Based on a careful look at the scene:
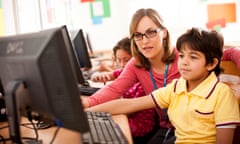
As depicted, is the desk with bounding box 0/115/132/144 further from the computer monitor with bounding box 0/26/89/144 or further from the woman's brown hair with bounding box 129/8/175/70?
the woman's brown hair with bounding box 129/8/175/70

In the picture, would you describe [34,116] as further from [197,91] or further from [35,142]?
[197,91]

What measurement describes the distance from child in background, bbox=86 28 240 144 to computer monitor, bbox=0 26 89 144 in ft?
1.80

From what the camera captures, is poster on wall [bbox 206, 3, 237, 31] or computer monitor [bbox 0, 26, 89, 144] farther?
poster on wall [bbox 206, 3, 237, 31]

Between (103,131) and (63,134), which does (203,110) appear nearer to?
(103,131)

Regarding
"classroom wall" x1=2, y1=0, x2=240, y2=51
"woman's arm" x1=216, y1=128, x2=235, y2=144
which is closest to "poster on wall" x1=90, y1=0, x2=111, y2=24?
"classroom wall" x1=2, y1=0, x2=240, y2=51

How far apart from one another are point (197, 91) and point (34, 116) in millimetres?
692

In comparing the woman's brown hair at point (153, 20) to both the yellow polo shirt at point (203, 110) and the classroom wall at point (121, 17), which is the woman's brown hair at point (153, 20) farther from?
the classroom wall at point (121, 17)

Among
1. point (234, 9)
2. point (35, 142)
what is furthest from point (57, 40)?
point (234, 9)

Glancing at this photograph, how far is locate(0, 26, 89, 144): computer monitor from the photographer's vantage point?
2.77ft

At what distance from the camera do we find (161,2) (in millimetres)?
5238

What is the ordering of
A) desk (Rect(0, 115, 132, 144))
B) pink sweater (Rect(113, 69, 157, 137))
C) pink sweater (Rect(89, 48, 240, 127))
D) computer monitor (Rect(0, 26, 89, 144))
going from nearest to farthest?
1. computer monitor (Rect(0, 26, 89, 144))
2. desk (Rect(0, 115, 132, 144))
3. pink sweater (Rect(89, 48, 240, 127))
4. pink sweater (Rect(113, 69, 157, 137))

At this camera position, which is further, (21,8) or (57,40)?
(21,8)

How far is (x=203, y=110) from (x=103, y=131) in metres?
0.43

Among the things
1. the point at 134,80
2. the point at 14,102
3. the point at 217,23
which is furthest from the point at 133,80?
the point at 217,23
